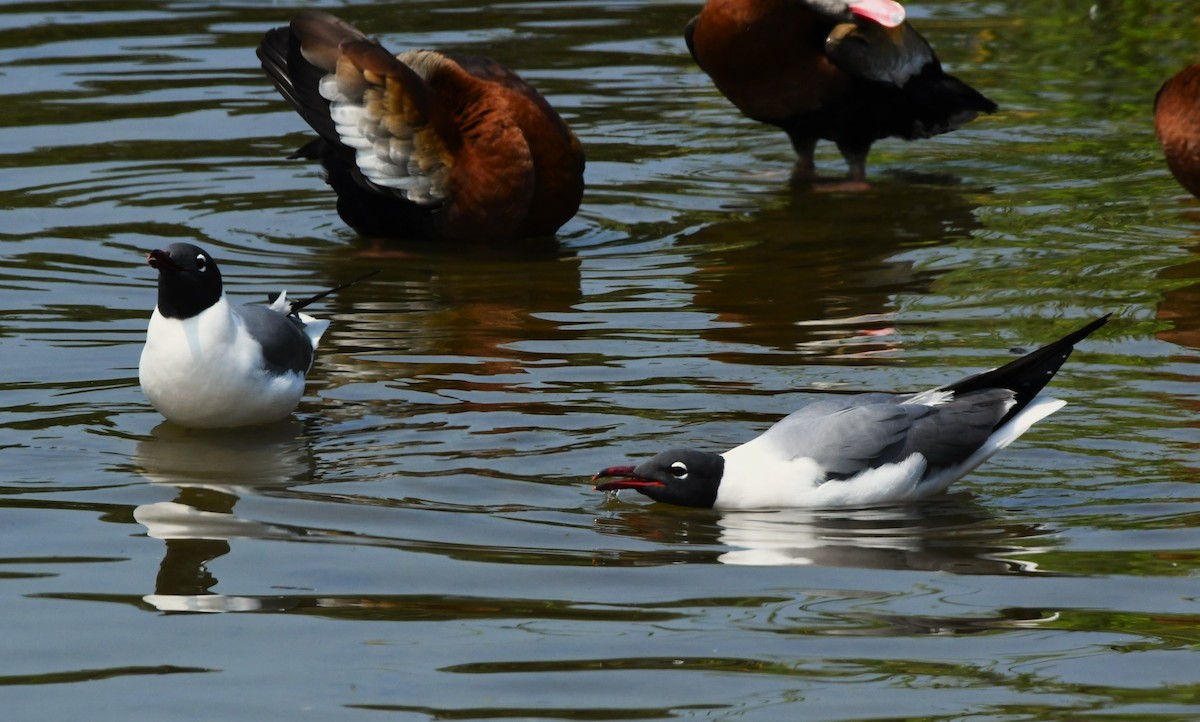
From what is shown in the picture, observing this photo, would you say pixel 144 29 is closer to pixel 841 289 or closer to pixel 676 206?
pixel 676 206

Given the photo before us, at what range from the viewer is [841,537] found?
5848mm

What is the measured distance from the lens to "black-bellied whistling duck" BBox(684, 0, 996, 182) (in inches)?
416

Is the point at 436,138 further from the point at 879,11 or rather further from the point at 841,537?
the point at 841,537

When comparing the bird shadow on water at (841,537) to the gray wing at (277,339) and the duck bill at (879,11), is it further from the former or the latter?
the duck bill at (879,11)

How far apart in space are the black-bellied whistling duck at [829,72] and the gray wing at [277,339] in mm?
4182

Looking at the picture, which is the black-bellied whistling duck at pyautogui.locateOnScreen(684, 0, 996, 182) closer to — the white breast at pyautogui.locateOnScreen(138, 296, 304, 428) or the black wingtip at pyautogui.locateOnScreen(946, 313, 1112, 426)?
the black wingtip at pyautogui.locateOnScreen(946, 313, 1112, 426)

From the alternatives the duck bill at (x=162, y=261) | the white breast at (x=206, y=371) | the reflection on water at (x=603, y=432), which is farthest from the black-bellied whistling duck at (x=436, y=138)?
the duck bill at (x=162, y=261)

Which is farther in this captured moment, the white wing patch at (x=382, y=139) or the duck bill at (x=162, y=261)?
the white wing patch at (x=382, y=139)

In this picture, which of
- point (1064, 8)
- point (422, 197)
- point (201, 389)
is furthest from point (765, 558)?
point (1064, 8)

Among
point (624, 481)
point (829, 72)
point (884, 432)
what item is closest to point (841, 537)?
point (884, 432)

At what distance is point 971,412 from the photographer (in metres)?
6.23

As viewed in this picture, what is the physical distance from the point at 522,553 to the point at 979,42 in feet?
32.3

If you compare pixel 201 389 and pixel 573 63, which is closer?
pixel 201 389

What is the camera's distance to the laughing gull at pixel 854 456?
19.8ft
